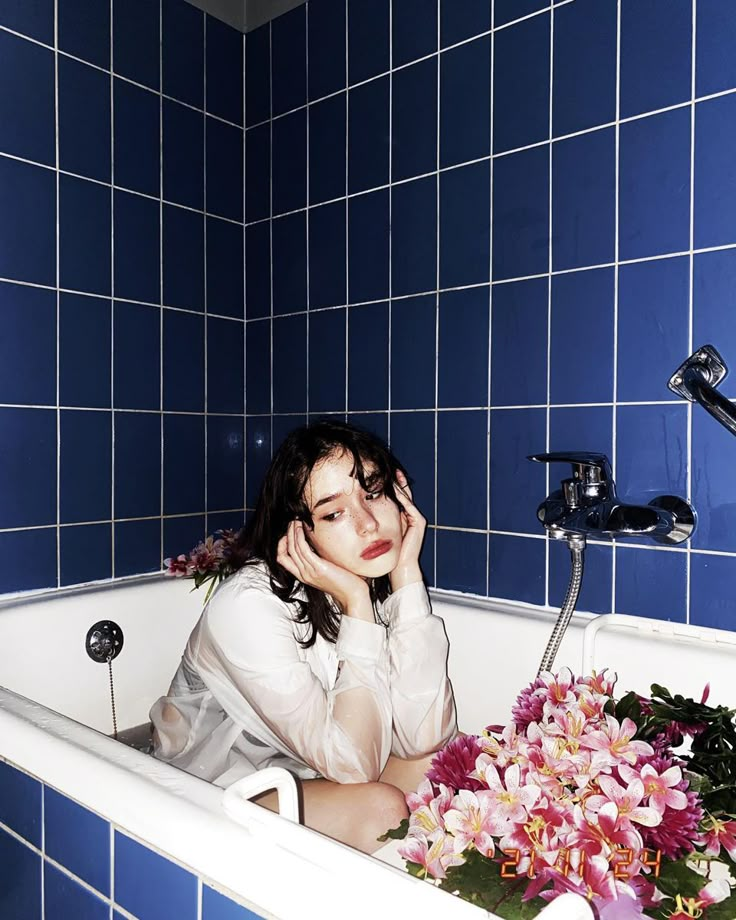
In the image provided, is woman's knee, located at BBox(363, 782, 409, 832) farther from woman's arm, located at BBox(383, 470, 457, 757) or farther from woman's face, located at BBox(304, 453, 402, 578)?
woman's face, located at BBox(304, 453, 402, 578)

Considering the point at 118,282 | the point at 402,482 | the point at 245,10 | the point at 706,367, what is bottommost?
the point at 402,482

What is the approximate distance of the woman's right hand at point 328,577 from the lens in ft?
3.68

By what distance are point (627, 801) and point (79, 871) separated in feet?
1.85

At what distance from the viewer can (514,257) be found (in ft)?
4.66

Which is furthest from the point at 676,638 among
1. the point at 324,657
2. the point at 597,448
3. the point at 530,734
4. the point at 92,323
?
the point at 92,323

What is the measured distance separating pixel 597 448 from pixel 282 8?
133 centimetres

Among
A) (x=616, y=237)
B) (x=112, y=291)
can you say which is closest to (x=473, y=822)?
(x=616, y=237)

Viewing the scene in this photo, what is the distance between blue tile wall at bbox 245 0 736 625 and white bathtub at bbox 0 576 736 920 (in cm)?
10

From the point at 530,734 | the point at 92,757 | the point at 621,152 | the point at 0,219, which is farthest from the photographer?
the point at 0,219

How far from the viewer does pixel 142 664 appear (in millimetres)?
1576

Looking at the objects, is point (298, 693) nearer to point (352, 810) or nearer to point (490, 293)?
point (352, 810)

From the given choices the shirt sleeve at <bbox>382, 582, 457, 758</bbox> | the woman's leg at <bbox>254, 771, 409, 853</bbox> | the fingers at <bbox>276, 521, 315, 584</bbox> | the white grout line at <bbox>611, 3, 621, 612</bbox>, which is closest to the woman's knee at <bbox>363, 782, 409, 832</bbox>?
the woman's leg at <bbox>254, 771, 409, 853</bbox>

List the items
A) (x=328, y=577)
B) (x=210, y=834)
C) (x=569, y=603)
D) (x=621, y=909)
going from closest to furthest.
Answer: (x=621, y=909), (x=210, y=834), (x=328, y=577), (x=569, y=603)

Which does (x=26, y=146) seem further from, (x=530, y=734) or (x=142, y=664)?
(x=530, y=734)
